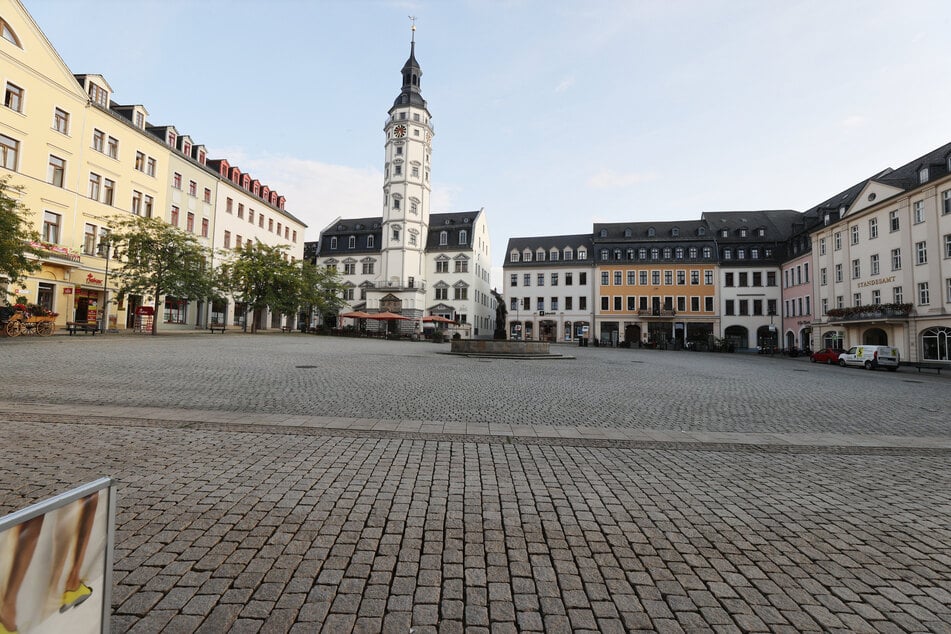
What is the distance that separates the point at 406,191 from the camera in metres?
60.0

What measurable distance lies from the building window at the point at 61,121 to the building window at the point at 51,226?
533cm

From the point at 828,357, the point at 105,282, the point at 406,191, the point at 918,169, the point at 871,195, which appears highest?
the point at 406,191

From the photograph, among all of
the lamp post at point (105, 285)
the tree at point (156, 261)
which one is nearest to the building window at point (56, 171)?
the tree at point (156, 261)

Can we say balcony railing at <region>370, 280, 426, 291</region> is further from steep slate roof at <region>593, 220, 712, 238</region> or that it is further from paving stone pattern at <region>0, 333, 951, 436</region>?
paving stone pattern at <region>0, 333, 951, 436</region>

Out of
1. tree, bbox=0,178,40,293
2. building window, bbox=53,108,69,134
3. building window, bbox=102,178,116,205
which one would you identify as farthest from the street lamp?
tree, bbox=0,178,40,293

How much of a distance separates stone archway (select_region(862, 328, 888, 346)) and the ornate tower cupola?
1763 inches

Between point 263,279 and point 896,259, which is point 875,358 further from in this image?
point 263,279

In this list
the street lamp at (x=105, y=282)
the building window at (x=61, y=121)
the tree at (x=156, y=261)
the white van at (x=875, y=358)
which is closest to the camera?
the white van at (x=875, y=358)

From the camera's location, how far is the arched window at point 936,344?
30.4 metres


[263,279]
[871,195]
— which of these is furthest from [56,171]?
[871,195]

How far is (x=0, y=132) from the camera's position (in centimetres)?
2620

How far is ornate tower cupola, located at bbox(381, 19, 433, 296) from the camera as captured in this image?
6000cm

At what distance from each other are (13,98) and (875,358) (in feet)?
169

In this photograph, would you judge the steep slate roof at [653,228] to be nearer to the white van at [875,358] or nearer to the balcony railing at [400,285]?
the balcony railing at [400,285]
